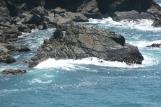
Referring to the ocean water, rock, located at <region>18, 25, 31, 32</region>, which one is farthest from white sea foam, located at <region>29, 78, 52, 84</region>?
rock, located at <region>18, 25, 31, 32</region>

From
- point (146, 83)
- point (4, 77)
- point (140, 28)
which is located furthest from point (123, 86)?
point (140, 28)

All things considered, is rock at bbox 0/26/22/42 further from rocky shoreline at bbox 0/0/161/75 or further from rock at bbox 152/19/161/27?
rock at bbox 152/19/161/27

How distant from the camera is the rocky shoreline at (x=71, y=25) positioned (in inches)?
3108

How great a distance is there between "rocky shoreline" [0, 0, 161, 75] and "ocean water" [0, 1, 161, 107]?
6.16 ft

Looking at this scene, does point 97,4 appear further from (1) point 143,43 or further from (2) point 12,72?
(2) point 12,72

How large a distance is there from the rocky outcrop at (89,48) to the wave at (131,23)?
30390 millimetres

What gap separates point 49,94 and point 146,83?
13.2 meters

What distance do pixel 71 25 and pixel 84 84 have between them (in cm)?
2245

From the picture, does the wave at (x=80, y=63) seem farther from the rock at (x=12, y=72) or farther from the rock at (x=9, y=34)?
the rock at (x=9, y=34)

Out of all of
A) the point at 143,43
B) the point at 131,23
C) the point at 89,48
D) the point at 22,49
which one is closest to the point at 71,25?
the point at 22,49

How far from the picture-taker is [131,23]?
116 meters

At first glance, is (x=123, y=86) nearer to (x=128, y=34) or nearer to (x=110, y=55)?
(x=110, y=55)

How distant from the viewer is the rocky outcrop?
258 ft

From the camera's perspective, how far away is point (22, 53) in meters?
85.1
